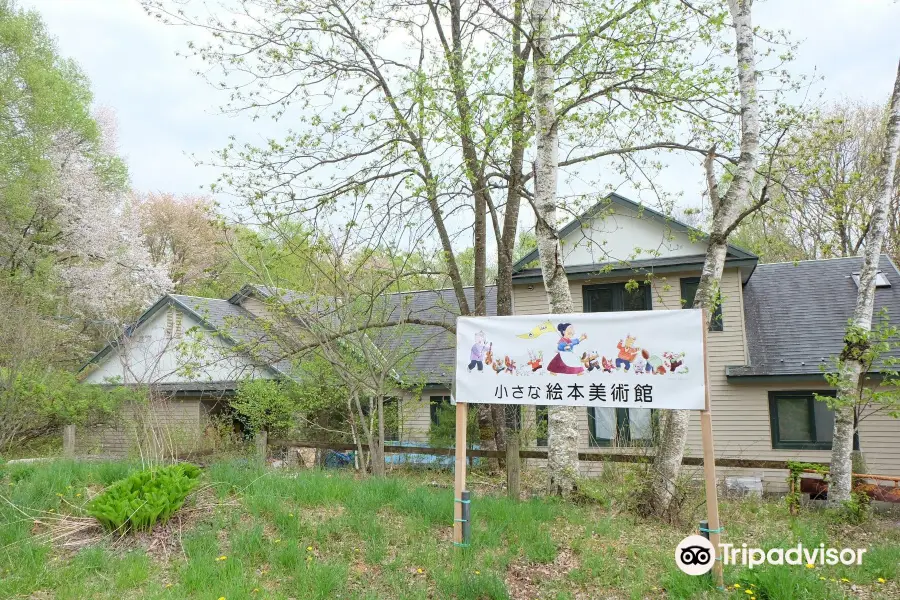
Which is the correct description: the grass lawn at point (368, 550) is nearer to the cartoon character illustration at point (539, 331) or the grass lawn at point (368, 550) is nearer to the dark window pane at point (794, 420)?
the cartoon character illustration at point (539, 331)

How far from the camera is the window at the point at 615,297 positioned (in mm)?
15539

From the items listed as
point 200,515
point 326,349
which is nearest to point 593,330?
point 200,515

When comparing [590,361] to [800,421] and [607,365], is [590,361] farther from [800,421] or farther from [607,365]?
[800,421]

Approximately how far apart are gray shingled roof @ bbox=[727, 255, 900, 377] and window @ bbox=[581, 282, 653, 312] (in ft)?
8.64

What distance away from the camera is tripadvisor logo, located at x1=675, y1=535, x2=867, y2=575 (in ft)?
17.4

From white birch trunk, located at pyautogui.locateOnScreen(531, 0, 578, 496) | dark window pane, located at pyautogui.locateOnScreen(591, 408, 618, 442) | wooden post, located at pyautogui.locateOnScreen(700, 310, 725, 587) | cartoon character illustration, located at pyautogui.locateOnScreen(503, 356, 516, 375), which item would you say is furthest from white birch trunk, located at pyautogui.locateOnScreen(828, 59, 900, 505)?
dark window pane, located at pyautogui.locateOnScreen(591, 408, 618, 442)

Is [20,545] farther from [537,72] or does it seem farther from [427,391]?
[427,391]

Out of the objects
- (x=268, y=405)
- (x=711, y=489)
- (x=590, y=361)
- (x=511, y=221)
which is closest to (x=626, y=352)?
(x=590, y=361)

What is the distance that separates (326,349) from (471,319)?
4032 millimetres

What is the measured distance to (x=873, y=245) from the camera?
9.07 meters

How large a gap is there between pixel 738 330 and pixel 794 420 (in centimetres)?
229

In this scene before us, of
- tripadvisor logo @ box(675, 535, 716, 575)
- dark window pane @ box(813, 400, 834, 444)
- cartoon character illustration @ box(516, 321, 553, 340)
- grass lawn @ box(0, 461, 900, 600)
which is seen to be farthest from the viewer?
dark window pane @ box(813, 400, 834, 444)

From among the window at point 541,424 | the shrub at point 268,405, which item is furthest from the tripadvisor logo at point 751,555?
the shrub at point 268,405

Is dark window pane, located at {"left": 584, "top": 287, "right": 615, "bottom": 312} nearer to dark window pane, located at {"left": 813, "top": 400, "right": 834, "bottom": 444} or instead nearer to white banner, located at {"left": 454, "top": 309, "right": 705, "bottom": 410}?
dark window pane, located at {"left": 813, "top": 400, "right": 834, "bottom": 444}
